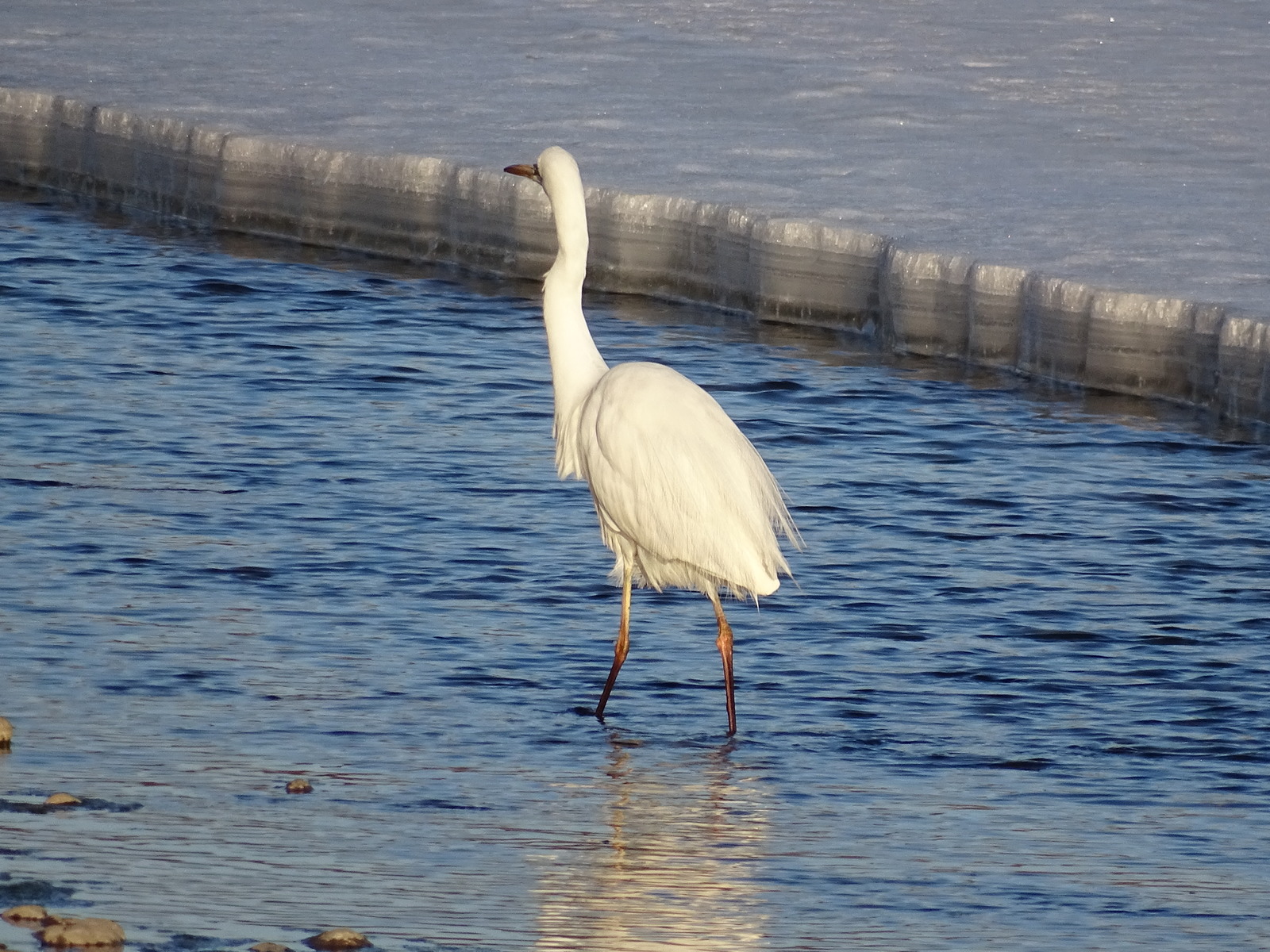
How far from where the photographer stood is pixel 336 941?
4.85 m

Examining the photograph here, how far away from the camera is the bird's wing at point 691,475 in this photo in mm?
7059

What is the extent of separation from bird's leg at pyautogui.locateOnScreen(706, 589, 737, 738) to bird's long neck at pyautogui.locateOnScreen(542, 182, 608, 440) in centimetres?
84

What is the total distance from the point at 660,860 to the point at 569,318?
2244mm

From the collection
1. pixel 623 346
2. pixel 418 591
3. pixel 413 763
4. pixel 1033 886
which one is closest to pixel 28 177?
pixel 623 346

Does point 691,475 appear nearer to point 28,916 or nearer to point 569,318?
point 569,318

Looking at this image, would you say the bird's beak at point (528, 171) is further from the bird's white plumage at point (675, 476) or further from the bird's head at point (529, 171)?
the bird's white plumage at point (675, 476)

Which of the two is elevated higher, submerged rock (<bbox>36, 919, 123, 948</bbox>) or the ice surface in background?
the ice surface in background

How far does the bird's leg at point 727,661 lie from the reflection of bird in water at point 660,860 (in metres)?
0.17

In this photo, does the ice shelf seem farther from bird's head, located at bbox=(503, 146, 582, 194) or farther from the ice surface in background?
bird's head, located at bbox=(503, 146, 582, 194)

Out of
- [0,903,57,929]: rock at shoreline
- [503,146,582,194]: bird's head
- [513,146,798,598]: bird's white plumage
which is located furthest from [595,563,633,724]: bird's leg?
[0,903,57,929]: rock at shoreline

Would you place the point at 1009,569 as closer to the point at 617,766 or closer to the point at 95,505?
the point at 617,766

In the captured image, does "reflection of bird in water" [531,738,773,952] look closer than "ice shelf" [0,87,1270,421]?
Yes

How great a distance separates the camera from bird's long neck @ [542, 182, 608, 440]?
741 centimetres

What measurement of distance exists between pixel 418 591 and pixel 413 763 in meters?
1.68
